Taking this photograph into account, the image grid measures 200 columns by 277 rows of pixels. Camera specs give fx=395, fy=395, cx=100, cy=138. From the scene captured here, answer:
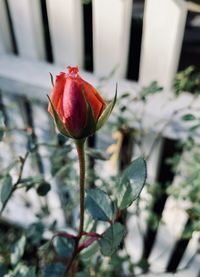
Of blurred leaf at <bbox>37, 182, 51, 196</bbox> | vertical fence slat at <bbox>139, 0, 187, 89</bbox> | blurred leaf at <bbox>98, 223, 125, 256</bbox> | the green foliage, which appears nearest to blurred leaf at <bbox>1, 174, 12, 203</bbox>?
the green foliage

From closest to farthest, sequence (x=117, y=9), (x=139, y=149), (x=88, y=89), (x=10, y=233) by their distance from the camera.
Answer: (x=88, y=89), (x=117, y=9), (x=139, y=149), (x=10, y=233)

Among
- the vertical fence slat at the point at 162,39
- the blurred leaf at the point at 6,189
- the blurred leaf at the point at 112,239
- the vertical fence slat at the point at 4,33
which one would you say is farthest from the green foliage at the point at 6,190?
the vertical fence slat at the point at 4,33

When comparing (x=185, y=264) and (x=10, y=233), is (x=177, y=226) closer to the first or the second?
(x=185, y=264)

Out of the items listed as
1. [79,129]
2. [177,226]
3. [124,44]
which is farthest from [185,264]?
[79,129]

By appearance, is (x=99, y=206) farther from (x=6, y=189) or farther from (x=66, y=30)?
(x=66, y=30)

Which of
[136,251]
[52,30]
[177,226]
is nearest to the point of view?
[52,30]

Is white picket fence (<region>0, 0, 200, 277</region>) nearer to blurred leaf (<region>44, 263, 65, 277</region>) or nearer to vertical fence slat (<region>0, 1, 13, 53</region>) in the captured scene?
vertical fence slat (<region>0, 1, 13, 53</region>)
